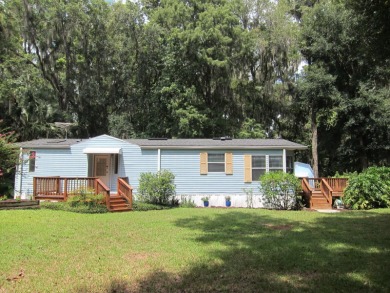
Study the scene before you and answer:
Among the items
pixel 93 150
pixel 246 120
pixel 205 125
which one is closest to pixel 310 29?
pixel 246 120

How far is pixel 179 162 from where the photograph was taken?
49.3ft

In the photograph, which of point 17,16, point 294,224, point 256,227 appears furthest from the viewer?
point 17,16

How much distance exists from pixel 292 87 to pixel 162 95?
9.30 m

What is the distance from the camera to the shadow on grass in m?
4.20

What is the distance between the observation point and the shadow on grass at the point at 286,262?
420cm

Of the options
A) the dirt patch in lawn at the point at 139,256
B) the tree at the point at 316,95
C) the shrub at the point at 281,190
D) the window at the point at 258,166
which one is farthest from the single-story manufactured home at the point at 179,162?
the dirt patch in lawn at the point at 139,256

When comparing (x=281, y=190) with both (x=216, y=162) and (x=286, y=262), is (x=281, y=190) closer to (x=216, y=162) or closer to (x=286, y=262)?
(x=216, y=162)

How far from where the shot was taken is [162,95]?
76.2 feet

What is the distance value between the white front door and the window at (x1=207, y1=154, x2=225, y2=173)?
4.67 meters

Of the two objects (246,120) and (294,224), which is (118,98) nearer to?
(246,120)

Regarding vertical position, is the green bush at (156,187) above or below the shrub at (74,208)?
above

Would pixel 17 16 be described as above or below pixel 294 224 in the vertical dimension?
above

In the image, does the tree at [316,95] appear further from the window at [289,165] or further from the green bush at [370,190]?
the green bush at [370,190]

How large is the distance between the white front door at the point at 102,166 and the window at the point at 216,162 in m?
4.67
